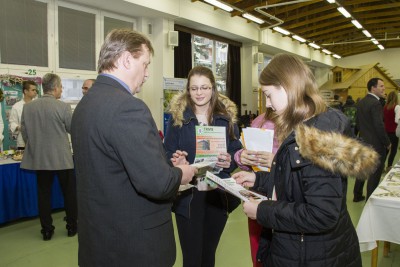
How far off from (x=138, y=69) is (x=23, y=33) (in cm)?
486

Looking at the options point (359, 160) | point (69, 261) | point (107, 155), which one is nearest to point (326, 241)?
point (359, 160)

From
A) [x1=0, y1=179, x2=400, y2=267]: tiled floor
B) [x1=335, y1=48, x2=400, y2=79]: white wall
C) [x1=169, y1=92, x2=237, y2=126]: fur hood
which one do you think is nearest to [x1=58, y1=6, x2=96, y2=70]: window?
[x1=0, y1=179, x2=400, y2=267]: tiled floor

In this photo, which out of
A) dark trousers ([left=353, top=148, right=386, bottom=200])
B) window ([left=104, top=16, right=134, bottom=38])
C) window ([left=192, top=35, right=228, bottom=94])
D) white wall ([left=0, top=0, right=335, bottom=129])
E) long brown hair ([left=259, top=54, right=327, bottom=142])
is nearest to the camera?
long brown hair ([left=259, top=54, right=327, bottom=142])

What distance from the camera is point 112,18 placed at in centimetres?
Answer: 643

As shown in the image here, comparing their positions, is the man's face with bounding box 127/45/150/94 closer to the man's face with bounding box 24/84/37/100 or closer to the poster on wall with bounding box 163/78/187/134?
the man's face with bounding box 24/84/37/100

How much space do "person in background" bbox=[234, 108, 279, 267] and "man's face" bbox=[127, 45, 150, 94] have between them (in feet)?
2.62

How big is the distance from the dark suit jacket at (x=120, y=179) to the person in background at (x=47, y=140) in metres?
2.21

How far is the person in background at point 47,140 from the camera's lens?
322cm

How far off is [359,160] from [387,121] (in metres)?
5.89

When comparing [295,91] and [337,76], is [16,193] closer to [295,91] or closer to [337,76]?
[295,91]

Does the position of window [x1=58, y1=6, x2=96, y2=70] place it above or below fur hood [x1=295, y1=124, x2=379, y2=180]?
above

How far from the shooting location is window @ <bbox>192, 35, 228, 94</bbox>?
8539 millimetres

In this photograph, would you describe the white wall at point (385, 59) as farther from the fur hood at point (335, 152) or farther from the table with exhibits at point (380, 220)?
the fur hood at point (335, 152)

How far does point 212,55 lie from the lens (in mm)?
9047
